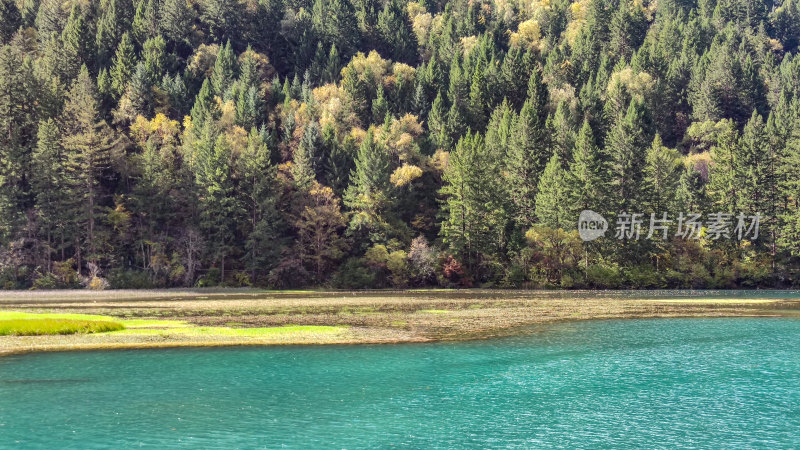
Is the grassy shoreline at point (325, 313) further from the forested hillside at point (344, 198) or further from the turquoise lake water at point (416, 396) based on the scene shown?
the forested hillside at point (344, 198)

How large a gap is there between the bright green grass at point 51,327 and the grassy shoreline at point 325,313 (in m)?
1.10

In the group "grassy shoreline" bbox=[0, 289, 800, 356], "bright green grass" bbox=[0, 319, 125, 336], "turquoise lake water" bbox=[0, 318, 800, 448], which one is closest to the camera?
"turquoise lake water" bbox=[0, 318, 800, 448]

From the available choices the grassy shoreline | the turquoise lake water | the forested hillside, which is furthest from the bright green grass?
the forested hillside

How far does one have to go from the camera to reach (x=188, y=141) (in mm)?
123812

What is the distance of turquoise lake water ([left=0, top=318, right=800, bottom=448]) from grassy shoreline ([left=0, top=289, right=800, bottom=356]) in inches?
130

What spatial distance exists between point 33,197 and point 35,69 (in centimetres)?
3424

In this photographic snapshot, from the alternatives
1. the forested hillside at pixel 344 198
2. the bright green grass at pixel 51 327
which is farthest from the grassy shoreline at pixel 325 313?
the forested hillside at pixel 344 198

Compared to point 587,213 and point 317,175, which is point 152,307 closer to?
point 317,175

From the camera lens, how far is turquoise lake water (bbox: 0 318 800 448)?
2502cm

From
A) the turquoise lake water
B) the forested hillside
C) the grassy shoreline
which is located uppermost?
the forested hillside

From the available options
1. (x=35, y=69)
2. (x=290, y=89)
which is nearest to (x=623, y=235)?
(x=290, y=89)

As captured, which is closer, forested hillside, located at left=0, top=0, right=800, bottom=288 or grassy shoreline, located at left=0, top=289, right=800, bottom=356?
grassy shoreline, located at left=0, top=289, right=800, bottom=356

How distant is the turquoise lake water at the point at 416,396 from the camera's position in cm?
2502

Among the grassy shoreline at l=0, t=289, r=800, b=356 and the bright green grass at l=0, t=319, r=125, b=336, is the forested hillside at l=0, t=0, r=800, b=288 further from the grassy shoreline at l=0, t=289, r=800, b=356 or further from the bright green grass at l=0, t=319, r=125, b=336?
the bright green grass at l=0, t=319, r=125, b=336
